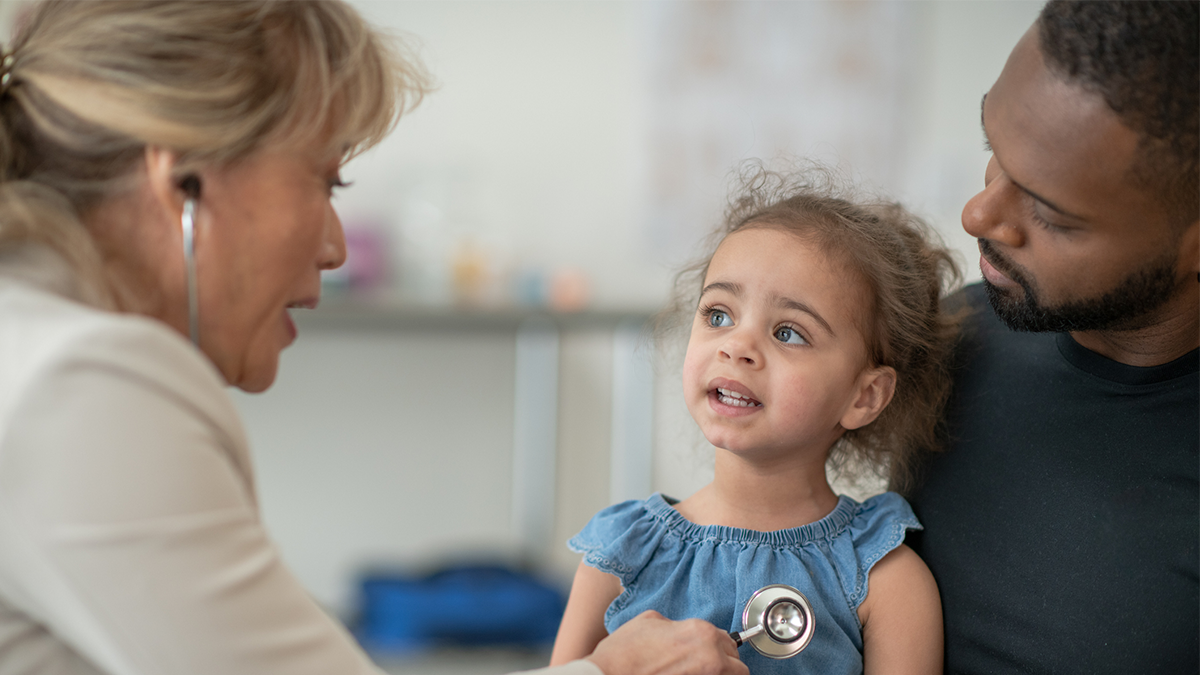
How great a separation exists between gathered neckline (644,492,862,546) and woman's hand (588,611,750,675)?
162 mm

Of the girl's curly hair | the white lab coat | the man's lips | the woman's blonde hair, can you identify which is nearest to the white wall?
the girl's curly hair

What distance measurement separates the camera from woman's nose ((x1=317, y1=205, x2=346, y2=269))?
3.42 feet

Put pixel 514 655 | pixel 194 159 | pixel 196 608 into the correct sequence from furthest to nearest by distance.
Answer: pixel 514 655, pixel 194 159, pixel 196 608

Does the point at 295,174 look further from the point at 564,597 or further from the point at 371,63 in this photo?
the point at 564,597

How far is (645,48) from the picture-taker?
3.50 metres

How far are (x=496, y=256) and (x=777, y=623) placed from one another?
7.61 ft

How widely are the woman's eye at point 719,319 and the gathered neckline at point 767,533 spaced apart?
240 mm

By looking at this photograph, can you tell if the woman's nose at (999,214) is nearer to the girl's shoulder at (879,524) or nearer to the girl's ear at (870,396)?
the girl's ear at (870,396)

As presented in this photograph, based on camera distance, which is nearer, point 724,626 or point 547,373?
point 724,626

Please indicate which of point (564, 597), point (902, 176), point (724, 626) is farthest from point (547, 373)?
point (724, 626)

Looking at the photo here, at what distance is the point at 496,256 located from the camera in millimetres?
3309

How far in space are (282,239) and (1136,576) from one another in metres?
0.94

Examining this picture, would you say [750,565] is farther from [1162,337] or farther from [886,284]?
[1162,337]

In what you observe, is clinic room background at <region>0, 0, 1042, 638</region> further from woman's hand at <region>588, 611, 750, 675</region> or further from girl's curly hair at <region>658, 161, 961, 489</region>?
woman's hand at <region>588, 611, 750, 675</region>
